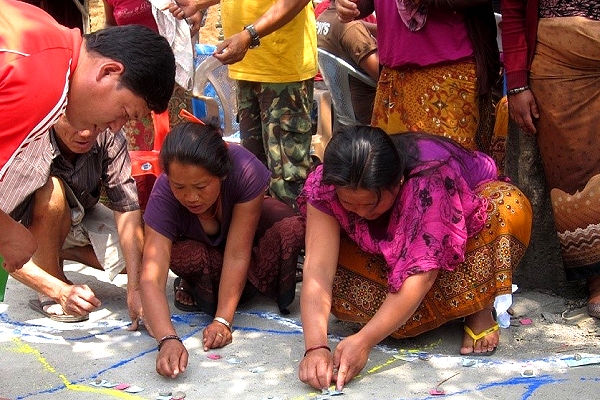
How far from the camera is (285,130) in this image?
15.2ft

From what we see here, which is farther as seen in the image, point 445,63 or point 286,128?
point 286,128

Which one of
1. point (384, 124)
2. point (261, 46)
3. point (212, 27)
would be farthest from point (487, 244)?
point (212, 27)

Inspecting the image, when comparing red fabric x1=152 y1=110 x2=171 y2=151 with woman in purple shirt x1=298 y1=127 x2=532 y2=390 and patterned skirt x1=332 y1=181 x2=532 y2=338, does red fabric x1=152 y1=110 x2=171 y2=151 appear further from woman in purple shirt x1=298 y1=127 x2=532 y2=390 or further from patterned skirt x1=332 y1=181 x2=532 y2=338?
patterned skirt x1=332 y1=181 x2=532 y2=338

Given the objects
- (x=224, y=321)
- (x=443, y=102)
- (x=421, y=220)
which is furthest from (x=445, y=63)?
(x=224, y=321)

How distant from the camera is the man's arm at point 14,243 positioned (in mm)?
2896

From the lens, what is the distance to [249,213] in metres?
3.91

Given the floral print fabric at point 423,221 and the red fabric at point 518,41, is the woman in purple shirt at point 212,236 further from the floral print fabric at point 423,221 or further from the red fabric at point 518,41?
the red fabric at point 518,41

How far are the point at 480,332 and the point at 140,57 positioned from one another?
5.60 feet

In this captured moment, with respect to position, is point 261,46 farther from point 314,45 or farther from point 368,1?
point 368,1

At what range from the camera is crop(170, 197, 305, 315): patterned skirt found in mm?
4047

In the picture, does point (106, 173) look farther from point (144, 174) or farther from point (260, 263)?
point (260, 263)

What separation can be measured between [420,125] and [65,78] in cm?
187

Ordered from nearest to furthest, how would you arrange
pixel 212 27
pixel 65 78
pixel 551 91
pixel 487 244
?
pixel 65 78, pixel 487 244, pixel 551 91, pixel 212 27

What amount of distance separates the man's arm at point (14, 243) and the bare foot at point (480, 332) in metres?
1.65
